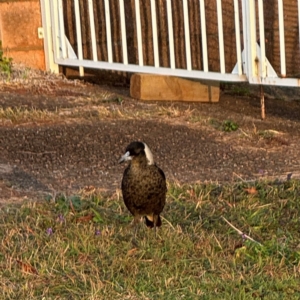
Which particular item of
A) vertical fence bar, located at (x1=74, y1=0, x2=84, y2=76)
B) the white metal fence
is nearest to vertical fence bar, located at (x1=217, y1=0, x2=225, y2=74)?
the white metal fence

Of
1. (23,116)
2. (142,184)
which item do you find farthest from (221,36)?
(142,184)

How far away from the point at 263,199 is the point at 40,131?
2574 millimetres

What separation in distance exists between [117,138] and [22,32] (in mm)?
3192

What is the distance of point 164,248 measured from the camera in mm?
5367

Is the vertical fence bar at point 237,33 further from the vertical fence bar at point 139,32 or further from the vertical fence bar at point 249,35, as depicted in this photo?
the vertical fence bar at point 139,32

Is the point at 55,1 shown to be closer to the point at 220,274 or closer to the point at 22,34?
the point at 22,34

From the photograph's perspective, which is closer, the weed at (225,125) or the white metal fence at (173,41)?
the weed at (225,125)

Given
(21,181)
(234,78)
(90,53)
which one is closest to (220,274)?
(21,181)

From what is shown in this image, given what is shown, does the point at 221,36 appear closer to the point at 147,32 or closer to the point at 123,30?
the point at 147,32

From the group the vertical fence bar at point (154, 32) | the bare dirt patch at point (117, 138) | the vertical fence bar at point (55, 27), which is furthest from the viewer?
the vertical fence bar at point (55, 27)

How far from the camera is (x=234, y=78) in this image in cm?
894

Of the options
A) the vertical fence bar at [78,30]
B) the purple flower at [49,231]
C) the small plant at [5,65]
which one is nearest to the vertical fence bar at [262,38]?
the vertical fence bar at [78,30]

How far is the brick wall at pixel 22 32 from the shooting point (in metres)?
10.7

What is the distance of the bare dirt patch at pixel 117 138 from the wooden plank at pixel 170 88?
0.13 m
